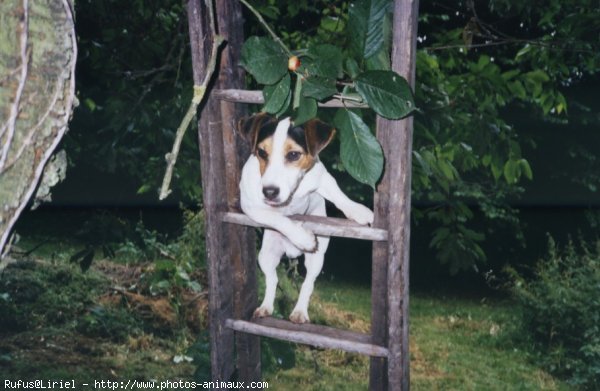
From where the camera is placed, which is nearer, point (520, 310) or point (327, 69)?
A: point (327, 69)

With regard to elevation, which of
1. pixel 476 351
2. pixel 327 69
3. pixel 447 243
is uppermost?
pixel 327 69

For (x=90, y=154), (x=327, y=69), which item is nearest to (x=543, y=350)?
(x=327, y=69)

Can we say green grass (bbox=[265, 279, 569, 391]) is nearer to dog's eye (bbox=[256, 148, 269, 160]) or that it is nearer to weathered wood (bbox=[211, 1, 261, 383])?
weathered wood (bbox=[211, 1, 261, 383])

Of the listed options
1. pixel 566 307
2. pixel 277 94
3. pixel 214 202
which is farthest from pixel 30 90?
pixel 566 307

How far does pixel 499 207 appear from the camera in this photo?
157 cm

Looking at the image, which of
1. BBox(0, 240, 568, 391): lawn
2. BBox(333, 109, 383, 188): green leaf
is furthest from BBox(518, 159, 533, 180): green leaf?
BBox(333, 109, 383, 188): green leaf

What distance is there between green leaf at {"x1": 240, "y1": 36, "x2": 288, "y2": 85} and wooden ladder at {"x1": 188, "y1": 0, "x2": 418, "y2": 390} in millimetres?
138

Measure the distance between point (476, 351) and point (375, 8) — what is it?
3.12 ft

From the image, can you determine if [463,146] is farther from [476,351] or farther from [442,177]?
[476,351]

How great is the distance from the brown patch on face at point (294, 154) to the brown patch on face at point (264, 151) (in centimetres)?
3

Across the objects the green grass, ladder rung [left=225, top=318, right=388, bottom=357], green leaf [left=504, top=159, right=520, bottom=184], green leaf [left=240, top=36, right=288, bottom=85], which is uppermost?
green leaf [left=240, top=36, right=288, bottom=85]

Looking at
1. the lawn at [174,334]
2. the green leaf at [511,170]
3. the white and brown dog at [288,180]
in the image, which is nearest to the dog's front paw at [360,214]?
the white and brown dog at [288,180]

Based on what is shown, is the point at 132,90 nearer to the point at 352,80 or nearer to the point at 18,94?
the point at 352,80

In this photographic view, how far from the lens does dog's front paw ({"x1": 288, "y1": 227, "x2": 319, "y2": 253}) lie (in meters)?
1.07
